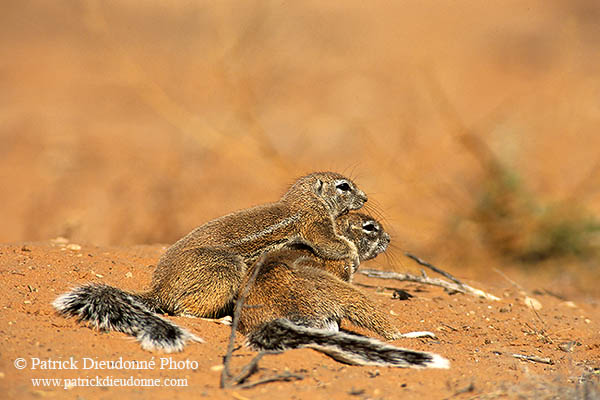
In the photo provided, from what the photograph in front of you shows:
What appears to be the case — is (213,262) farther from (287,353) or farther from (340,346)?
(340,346)

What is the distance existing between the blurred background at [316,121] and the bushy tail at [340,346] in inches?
125

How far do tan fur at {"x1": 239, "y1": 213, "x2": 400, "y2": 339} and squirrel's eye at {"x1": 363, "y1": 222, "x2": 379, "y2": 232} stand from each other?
1301mm

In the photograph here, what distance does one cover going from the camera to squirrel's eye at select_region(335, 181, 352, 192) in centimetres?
669

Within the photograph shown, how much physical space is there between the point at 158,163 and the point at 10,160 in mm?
2642

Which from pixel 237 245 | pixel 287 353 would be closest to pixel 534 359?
pixel 287 353

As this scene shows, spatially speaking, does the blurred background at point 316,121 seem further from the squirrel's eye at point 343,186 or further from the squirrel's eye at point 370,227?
the squirrel's eye at point 370,227

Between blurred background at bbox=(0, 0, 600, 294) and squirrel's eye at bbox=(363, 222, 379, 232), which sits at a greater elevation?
blurred background at bbox=(0, 0, 600, 294)

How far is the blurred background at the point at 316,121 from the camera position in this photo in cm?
981

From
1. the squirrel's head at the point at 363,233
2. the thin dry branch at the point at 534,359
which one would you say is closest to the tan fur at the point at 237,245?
the squirrel's head at the point at 363,233

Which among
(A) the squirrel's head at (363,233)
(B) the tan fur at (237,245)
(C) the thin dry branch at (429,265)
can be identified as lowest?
(B) the tan fur at (237,245)

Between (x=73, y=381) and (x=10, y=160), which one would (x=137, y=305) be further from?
(x=10, y=160)

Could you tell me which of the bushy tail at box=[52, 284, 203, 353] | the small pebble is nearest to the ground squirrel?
the bushy tail at box=[52, 284, 203, 353]

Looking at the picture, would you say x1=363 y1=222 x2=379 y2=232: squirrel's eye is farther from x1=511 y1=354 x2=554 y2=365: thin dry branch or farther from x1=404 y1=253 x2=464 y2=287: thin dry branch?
x1=511 y1=354 x2=554 y2=365: thin dry branch

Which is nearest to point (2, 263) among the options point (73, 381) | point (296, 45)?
point (73, 381)
